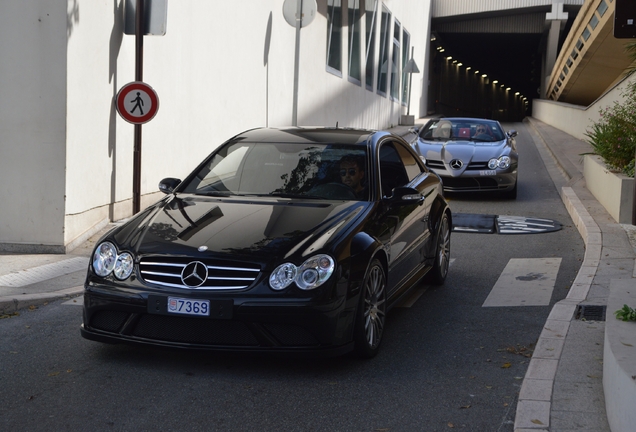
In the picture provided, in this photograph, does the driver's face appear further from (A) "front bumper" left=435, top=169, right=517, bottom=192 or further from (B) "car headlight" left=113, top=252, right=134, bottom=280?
(A) "front bumper" left=435, top=169, right=517, bottom=192

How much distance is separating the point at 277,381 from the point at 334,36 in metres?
20.3

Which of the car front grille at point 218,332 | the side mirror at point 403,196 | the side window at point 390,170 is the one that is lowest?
the car front grille at point 218,332

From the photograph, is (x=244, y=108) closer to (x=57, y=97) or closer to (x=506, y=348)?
(x=57, y=97)

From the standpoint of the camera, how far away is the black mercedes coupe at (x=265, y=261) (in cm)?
502

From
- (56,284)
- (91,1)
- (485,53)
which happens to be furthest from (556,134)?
(485,53)

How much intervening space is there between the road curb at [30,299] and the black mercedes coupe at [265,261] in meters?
1.64

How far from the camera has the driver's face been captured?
637 centimetres

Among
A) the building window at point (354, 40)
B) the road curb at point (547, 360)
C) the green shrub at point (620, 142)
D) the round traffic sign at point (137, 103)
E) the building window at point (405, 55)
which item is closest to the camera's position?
the road curb at point (547, 360)

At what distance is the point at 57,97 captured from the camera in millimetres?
9297

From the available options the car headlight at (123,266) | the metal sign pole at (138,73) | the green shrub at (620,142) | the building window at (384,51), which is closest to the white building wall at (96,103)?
the metal sign pole at (138,73)

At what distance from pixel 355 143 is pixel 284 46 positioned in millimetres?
12253

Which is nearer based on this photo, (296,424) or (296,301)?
(296,424)

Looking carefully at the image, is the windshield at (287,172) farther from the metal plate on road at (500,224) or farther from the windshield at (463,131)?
the windshield at (463,131)

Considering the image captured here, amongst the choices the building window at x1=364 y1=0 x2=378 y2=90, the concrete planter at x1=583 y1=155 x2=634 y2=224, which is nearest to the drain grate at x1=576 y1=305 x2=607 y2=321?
the concrete planter at x1=583 y1=155 x2=634 y2=224
